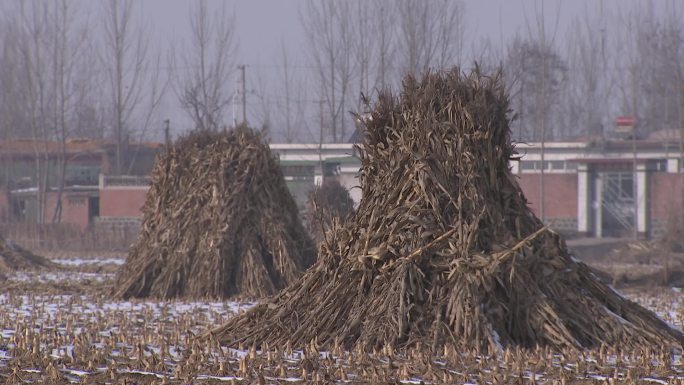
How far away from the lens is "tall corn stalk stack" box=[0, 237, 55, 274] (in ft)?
71.7

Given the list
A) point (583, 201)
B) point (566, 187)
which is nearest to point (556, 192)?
point (566, 187)

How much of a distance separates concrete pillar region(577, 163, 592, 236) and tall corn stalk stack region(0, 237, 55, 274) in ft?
74.0

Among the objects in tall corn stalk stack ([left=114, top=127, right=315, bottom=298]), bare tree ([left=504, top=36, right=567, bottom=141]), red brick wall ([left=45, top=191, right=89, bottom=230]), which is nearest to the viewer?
tall corn stalk stack ([left=114, top=127, right=315, bottom=298])

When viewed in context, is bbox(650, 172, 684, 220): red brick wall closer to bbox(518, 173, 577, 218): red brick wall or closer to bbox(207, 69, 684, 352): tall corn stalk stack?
bbox(518, 173, 577, 218): red brick wall

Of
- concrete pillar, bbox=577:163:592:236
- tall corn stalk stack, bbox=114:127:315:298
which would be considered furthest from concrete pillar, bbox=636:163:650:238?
tall corn stalk stack, bbox=114:127:315:298

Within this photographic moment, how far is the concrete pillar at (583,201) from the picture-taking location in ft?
133

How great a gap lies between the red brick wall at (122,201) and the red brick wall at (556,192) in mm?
14619

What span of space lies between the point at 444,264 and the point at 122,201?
1400 inches

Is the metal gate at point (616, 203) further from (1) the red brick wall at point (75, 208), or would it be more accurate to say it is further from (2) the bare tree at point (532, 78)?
(1) the red brick wall at point (75, 208)

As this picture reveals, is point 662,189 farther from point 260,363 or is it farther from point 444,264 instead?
point 260,363

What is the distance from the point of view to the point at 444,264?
372 inches

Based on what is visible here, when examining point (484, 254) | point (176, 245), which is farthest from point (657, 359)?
point (176, 245)

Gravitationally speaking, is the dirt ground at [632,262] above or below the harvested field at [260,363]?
below

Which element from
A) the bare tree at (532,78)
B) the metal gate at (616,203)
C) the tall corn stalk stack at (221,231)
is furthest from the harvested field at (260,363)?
the metal gate at (616,203)
